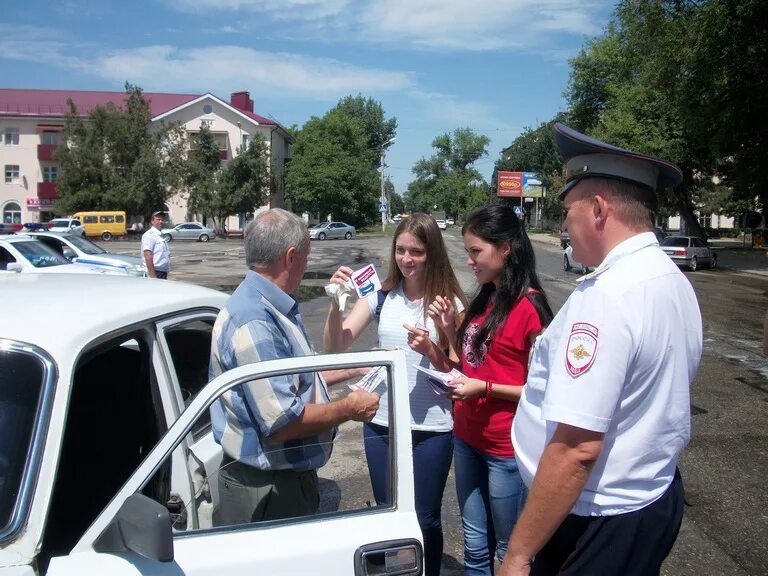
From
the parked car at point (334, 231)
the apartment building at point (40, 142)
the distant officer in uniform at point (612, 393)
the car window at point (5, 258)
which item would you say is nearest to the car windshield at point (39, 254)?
the car window at point (5, 258)

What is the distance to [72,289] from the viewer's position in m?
2.74

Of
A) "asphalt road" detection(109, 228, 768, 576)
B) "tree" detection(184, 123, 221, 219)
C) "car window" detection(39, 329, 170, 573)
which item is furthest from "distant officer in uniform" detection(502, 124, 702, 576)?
"tree" detection(184, 123, 221, 219)

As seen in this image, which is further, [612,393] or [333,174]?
[333,174]

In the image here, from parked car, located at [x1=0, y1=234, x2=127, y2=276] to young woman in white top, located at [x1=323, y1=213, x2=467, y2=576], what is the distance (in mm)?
10965

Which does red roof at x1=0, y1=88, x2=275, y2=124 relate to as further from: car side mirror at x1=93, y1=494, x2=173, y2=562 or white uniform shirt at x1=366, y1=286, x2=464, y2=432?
car side mirror at x1=93, y1=494, x2=173, y2=562

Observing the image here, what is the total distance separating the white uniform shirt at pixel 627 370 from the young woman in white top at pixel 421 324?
3.39ft

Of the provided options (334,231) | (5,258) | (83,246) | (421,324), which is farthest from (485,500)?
(334,231)

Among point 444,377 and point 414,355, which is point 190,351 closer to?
point 414,355

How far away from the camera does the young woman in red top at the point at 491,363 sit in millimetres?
2803

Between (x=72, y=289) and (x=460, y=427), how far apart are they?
5.48 ft

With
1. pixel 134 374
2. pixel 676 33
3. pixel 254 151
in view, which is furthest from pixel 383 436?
pixel 254 151

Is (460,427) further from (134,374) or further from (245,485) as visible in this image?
(134,374)

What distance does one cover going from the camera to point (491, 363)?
9.37 feet

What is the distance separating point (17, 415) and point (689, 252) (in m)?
30.1
